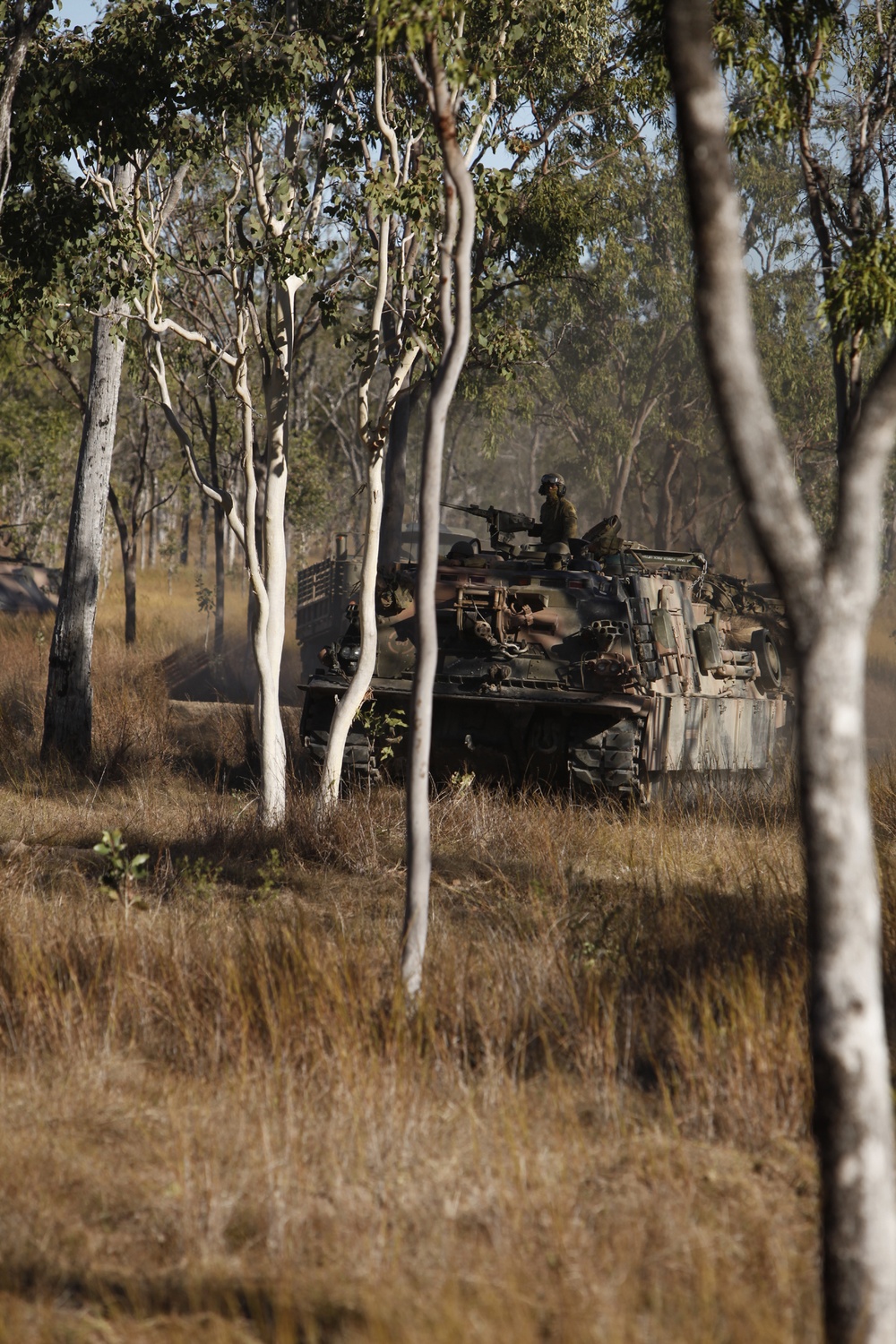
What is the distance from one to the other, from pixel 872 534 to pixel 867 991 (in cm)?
95

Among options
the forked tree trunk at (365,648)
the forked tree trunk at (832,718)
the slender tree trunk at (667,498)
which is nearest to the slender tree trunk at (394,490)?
the forked tree trunk at (365,648)

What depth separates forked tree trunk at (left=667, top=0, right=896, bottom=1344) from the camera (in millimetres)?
2701

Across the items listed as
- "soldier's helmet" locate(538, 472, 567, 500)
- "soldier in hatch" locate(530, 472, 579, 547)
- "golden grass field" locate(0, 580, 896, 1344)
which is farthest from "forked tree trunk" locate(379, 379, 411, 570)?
"golden grass field" locate(0, 580, 896, 1344)

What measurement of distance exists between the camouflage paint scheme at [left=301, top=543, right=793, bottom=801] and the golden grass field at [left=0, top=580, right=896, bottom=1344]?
2.11 meters

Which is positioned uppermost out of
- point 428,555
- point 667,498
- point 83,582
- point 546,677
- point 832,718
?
point 667,498

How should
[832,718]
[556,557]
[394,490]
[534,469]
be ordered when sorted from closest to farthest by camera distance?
[832,718]
[556,557]
[394,490]
[534,469]

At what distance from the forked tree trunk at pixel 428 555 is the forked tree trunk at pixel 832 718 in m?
2.25

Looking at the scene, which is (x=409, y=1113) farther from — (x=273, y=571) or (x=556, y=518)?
(x=556, y=518)

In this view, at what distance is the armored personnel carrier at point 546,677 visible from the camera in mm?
9555

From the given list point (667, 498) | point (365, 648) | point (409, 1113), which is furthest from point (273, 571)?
point (667, 498)

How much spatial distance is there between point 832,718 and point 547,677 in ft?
23.6

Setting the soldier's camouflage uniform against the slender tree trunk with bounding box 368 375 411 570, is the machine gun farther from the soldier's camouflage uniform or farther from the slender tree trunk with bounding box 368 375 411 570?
the slender tree trunk with bounding box 368 375 411 570

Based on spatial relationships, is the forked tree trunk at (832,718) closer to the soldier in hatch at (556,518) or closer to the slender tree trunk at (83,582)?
the soldier in hatch at (556,518)

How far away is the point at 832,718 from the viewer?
9.04 ft
